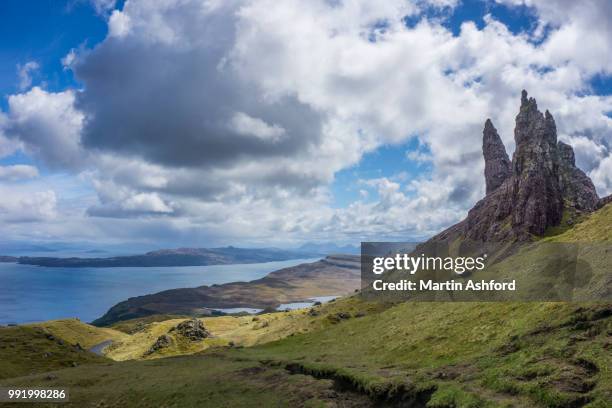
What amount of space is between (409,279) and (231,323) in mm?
84113

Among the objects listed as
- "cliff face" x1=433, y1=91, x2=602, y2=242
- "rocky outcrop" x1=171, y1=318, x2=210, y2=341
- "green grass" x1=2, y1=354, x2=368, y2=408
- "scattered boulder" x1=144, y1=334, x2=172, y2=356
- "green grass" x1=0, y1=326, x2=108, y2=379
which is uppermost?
"cliff face" x1=433, y1=91, x2=602, y2=242

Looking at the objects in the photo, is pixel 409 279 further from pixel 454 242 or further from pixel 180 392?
pixel 180 392

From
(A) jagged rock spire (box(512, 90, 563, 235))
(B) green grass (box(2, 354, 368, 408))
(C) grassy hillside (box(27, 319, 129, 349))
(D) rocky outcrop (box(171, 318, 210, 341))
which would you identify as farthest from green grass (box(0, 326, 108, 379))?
(A) jagged rock spire (box(512, 90, 563, 235))

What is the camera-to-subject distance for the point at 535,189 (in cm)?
14075

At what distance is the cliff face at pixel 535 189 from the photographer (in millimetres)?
137000

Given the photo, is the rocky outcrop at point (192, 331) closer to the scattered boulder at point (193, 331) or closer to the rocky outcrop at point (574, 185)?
the scattered boulder at point (193, 331)

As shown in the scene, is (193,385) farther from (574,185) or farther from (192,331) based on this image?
(574,185)

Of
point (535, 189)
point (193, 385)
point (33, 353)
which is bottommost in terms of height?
point (33, 353)

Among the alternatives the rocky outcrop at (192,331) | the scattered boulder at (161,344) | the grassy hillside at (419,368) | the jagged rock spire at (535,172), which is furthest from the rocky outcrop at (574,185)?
the scattered boulder at (161,344)

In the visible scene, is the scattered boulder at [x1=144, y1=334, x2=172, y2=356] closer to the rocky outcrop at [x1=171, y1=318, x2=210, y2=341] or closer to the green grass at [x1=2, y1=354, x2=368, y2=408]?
the rocky outcrop at [x1=171, y1=318, x2=210, y2=341]

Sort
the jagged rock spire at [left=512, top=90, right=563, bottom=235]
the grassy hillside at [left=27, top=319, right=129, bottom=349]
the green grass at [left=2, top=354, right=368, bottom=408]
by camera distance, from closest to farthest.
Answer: the green grass at [left=2, top=354, right=368, bottom=408] < the jagged rock spire at [left=512, top=90, right=563, bottom=235] < the grassy hillside at [left=27, top=319, right=129, bottom=349]

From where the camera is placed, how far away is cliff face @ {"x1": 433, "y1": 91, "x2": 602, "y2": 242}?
449 feet

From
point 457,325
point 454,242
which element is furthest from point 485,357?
point 454,242

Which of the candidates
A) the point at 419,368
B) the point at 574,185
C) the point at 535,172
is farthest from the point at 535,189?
the point at 419,368
